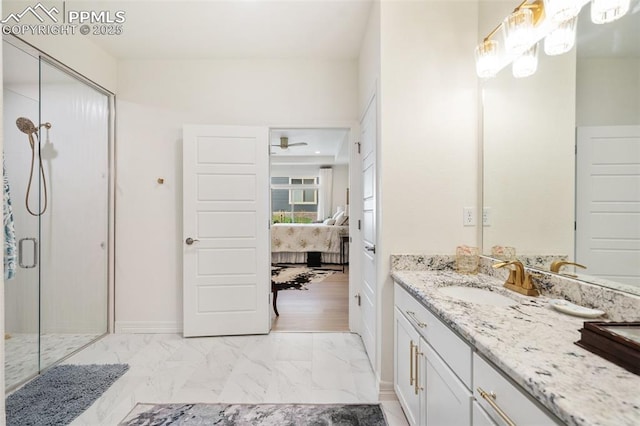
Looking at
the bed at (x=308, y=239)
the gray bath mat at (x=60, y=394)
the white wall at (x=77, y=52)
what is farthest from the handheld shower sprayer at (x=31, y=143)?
the bed at (x=308, y=239)

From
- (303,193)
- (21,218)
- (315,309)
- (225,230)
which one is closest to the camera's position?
(21,218)

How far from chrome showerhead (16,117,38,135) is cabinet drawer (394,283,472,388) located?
9.23 feet

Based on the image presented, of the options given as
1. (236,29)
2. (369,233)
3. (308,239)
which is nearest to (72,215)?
(236,29)

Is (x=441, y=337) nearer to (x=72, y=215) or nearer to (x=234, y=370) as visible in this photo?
(x=234, y=370)

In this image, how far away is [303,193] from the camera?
354 inches

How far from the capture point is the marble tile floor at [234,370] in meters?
1.81

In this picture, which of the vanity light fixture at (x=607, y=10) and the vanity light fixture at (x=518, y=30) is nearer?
the vanity light fixture at (x=607, y=10)

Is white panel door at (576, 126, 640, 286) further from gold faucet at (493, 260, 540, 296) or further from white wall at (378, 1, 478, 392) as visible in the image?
white wall at (378, 1, 478, 392)

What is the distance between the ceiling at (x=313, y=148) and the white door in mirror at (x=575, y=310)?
13.4ft

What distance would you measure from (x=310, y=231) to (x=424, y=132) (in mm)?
4466

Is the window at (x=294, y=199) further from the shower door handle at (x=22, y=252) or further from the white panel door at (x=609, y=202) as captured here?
the white panel door at (x=609, y=202)

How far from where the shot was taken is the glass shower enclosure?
1.93 m

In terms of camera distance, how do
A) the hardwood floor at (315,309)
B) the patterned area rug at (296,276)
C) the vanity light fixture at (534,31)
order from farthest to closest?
the patterned area rug at (296,276) → the hardwood floor at (315,309) → the vanity light fixture at (534,31)

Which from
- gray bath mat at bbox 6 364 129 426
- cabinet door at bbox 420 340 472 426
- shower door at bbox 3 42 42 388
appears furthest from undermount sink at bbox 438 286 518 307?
→ shower door at bbox 3 42 42 388
